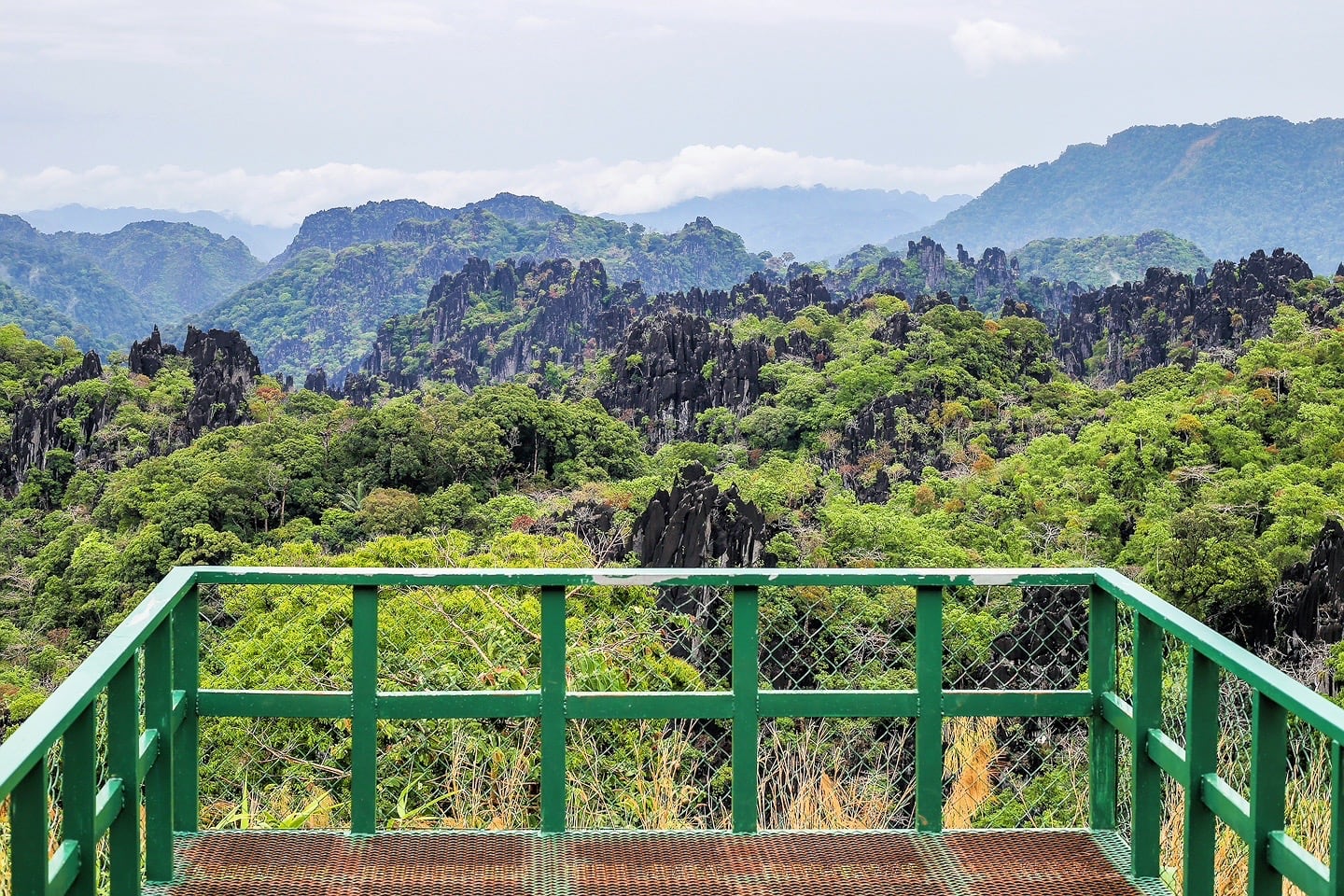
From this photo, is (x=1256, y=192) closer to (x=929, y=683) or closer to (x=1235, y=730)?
(x=1235, y=730)

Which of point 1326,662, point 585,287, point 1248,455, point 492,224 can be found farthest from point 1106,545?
point 492,224

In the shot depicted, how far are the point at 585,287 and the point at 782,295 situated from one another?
68.8 feet

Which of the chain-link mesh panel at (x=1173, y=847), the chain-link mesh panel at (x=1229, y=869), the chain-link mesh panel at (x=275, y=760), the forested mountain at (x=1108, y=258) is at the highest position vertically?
the forested mountain at (x=1108, y=258)

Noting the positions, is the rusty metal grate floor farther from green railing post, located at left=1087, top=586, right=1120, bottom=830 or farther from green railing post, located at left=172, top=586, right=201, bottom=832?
green railing post, located at left=172, top=586, right=201, bottom=832

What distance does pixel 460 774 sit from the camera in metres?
6.19

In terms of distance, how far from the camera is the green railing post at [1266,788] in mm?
2553

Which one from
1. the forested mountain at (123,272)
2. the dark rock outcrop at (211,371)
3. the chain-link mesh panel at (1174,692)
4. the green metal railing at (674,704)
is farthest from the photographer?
the forested mountain at (123,272)

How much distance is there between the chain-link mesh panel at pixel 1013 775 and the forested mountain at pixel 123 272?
11414 centimetres

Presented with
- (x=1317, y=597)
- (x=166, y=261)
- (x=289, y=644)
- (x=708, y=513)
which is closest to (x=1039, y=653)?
(x=1317, y=597)

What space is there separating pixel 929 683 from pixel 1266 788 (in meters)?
1.07

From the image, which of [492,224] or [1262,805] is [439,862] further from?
[492,224]

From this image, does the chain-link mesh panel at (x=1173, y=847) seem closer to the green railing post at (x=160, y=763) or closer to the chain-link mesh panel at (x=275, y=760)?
the green railing post at (x=160, y=763)

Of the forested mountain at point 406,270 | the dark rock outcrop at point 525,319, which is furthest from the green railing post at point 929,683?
the forested mountain at point 406,270

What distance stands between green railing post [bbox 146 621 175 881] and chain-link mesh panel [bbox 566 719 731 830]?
4.21 ft
